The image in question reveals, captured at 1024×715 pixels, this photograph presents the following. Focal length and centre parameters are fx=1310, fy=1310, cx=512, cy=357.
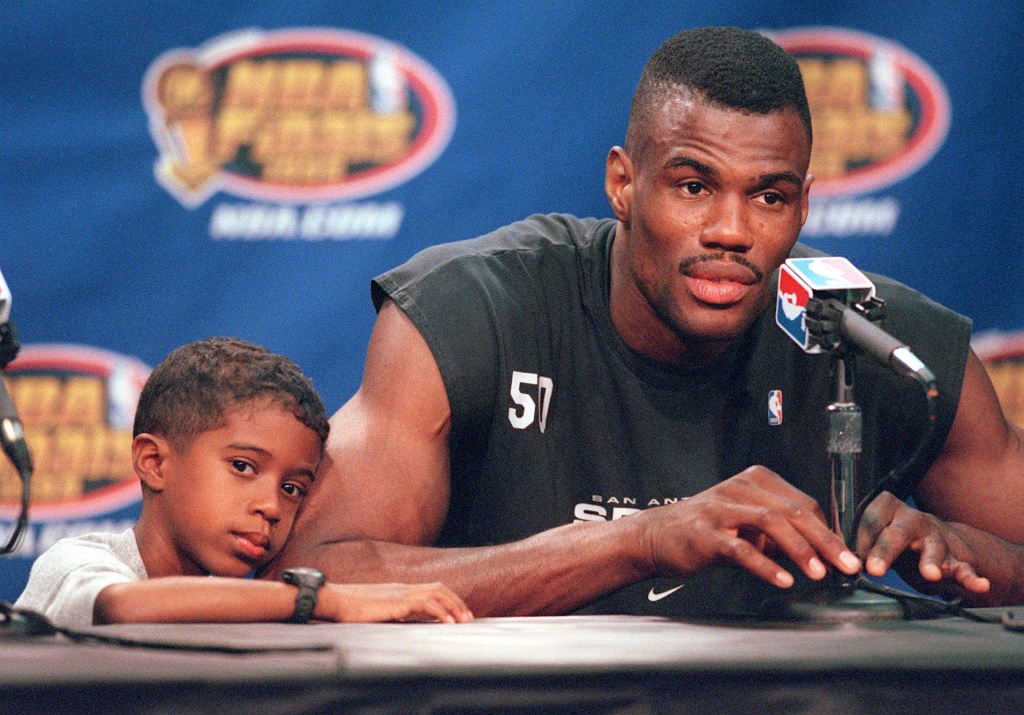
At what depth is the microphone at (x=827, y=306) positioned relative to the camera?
1295 millimetres

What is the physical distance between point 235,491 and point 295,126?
4.17 feet

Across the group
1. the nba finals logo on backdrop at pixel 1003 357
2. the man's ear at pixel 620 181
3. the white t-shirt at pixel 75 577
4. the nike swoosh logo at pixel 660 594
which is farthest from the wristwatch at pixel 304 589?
the nba finals logo on backdrop at pixel 1003 357

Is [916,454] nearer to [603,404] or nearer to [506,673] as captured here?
[506,673]

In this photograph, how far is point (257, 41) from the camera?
2.73 m

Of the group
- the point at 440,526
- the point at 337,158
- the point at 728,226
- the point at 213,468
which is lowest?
the point at 440,526

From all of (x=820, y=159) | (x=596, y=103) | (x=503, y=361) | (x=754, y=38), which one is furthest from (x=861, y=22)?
(x=503, y=361)

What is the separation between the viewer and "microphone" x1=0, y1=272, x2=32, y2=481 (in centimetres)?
107

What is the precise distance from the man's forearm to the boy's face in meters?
0.10

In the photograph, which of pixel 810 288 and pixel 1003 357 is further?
pixel 1003 357

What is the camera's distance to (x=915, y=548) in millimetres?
1483

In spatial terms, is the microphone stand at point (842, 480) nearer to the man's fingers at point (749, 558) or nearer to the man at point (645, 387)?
the man's fingers at point (749, 558)

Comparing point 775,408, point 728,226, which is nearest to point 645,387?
point 775,408

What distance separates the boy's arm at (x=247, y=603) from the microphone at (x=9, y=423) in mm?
222

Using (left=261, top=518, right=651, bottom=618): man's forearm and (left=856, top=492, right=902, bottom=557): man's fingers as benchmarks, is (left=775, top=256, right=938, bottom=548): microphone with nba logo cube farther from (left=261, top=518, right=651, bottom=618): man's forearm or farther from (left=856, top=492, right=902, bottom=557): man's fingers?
(left=261, top=518, right=651, bottom=618): man's forearm
